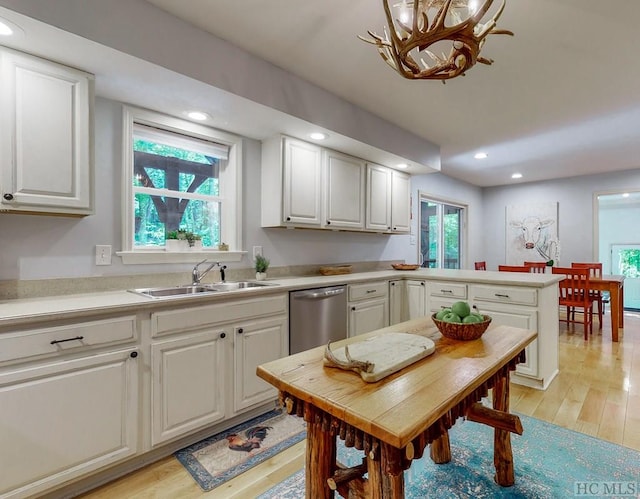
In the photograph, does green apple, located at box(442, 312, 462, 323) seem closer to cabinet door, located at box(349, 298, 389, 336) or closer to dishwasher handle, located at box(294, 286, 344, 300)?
dishwasher handle, located at box(294, 286, 344, 300)

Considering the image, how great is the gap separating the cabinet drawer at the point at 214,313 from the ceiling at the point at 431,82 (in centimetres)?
130

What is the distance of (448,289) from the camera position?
10.5ft

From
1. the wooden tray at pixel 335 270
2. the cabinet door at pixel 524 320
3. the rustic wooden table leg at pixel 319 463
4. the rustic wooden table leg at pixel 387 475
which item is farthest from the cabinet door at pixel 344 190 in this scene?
the rustic wooden table leg at pixel 387 475

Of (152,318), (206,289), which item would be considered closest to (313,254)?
(206,289)

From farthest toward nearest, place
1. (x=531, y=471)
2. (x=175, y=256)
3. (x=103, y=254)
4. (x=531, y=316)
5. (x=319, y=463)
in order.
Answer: (x=531, y=316) < (x=175, y=256) < (x=103, y=254) < (x=531, y=471) < (x=319, y=463)

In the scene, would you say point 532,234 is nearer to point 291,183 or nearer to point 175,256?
point 291,183

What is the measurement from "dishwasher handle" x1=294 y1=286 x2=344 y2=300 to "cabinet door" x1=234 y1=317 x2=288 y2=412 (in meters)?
0.23

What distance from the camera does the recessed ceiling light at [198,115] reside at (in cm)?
236

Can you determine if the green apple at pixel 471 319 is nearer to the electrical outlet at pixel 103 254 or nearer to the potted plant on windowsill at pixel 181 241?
the potted plant on windowsill at pixel 181 241

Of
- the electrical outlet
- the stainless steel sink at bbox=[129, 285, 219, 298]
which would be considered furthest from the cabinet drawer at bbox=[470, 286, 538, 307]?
the electrical outlet

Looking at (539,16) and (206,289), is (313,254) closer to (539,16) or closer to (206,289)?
(206,289)

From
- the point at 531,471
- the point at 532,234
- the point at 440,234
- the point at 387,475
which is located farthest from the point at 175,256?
the point at 532,234

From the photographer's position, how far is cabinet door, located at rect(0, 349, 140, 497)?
4.58 feet

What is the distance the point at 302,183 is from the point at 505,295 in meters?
1.99
